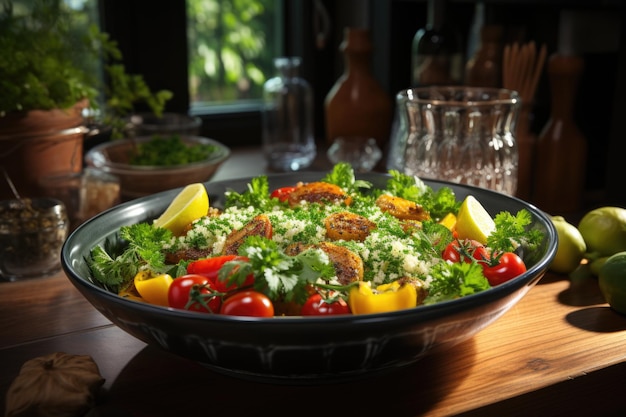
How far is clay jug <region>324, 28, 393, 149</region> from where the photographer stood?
252 centimetres

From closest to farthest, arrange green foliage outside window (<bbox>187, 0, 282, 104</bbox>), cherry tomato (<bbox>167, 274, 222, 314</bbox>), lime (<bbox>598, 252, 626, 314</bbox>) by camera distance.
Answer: cherry tomato (<bbox>167, 274, 222, 314</bbox>) < lime (<bbox>598, 252, 626, 314</bbox>) < green foliage outside window (<bbox>187, 0, 282, 104</bbox>)

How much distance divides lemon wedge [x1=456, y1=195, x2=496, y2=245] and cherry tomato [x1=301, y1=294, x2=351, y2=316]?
36 cm

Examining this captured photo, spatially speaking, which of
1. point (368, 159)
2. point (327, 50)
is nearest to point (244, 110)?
point (327, 50)

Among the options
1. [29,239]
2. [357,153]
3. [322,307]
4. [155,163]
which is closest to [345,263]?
[322,307]

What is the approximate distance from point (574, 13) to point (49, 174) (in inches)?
55.4

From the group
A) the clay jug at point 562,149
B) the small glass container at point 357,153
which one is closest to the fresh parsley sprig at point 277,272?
the clay jug at point 562,149

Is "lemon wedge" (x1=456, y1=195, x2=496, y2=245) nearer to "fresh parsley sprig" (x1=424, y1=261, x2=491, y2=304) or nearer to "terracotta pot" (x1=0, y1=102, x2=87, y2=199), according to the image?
"fresh parsley sprig" (x1=424, y1=261, x2=491, y2=304)

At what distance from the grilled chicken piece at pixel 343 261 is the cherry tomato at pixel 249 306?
13 cm

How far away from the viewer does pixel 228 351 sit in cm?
90

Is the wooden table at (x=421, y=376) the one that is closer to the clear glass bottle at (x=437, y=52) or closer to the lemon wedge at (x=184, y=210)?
the lemon wedge at (x=184, y=210)

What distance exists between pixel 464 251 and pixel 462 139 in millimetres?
650

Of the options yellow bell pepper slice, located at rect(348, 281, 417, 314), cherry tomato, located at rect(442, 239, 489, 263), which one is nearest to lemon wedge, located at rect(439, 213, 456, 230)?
cherry tomato, located at rect(442, 239, 489, 263)

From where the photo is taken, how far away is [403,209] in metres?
1.34

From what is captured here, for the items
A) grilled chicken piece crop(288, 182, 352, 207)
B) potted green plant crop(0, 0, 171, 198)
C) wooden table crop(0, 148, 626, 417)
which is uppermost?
potted green plant crop(0, 0, 171, 198)
